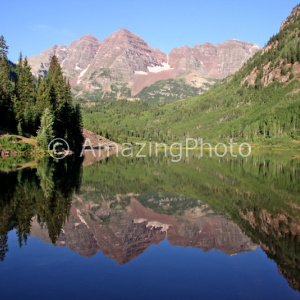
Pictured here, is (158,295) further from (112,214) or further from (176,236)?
(112,214)

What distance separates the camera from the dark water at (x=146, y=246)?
1197 centimetres

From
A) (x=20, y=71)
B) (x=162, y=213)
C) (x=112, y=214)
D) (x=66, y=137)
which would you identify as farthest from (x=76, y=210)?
(x=20, y=71)

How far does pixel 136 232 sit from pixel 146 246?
2182 mm

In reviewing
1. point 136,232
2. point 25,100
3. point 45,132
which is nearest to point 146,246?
point 136,232

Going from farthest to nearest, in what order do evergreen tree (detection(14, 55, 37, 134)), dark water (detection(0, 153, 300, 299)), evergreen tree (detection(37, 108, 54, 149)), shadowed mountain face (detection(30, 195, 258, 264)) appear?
evergreen tree (detection(14, 55, 37, 134)) → evergreen tree (detection(37, 108, 54, 149)) → shadowed mountain face (detection(30, 195, 258, 264)) → dark water (detection(0, 153, 300, 299))

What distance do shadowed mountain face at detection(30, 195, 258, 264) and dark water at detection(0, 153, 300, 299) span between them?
58 millimetres

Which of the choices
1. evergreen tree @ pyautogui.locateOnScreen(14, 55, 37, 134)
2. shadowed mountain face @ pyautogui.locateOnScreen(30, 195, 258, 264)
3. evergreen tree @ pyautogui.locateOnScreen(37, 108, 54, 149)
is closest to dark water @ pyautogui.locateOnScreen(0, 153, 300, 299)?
shadowed mountain face @ pyautogui.locateOnScreen(30, 195, 258, 264)

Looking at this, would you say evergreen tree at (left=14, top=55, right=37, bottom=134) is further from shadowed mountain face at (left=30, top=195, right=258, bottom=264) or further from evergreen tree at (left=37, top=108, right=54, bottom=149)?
shadowed mountain face at (left=30, top=195, right=258, bottom=264)

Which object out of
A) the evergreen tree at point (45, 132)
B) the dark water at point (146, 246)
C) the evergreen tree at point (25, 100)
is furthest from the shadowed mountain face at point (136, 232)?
the evergreen tree at point (25, 100)

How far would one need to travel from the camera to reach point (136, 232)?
19.1m

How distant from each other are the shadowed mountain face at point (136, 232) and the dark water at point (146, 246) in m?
0.06

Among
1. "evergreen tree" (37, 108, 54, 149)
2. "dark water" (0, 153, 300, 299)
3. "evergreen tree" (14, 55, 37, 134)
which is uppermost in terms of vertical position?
"evergreen tree" (14, 55, 37, 134)

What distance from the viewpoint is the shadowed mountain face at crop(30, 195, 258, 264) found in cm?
1642

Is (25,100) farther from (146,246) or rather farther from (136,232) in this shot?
(146,246)
